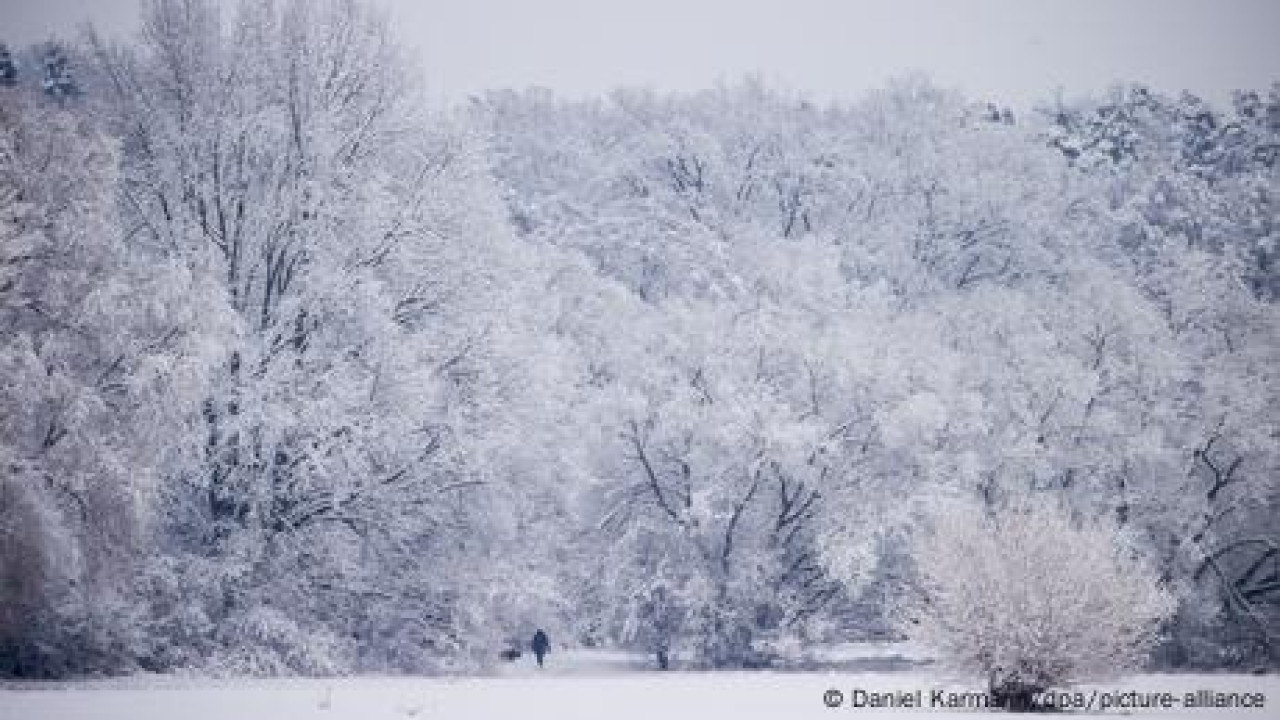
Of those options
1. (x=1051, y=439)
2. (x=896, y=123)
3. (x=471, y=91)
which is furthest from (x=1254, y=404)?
(x=471, y=91)

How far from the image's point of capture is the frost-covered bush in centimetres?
2120

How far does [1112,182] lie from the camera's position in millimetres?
67688

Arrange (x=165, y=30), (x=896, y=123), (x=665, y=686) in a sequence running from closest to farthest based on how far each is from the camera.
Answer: (x=665, y=686) < (x=165, y=30) < (x=896, y=123)

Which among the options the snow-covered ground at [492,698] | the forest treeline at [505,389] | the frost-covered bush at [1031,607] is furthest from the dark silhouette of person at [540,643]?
the frost-covered bush at [1031,607]

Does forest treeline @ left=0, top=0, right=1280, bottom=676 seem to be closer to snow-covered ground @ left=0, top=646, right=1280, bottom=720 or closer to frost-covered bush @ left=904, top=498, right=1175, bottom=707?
frost-covered bush @ left=904, top=498, right=1175, bottom=707

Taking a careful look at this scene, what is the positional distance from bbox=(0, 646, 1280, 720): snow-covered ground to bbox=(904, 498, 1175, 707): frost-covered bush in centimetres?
100

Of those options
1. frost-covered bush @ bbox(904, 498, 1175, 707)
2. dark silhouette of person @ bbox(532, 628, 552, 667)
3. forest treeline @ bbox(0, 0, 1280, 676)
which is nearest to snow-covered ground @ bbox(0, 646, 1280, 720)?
frost-covered bush @ bbox(904, 498, 1175, 707)

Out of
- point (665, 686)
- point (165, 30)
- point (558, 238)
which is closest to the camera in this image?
point (665, 686)

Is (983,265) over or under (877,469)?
over

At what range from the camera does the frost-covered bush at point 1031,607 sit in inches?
835

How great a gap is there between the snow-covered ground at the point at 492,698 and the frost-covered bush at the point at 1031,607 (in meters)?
1.00

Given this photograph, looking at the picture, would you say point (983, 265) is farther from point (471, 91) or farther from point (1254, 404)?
point (471, 91)

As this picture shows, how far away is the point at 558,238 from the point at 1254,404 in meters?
26.8

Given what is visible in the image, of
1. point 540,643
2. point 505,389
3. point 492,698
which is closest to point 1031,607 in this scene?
point 492,698
